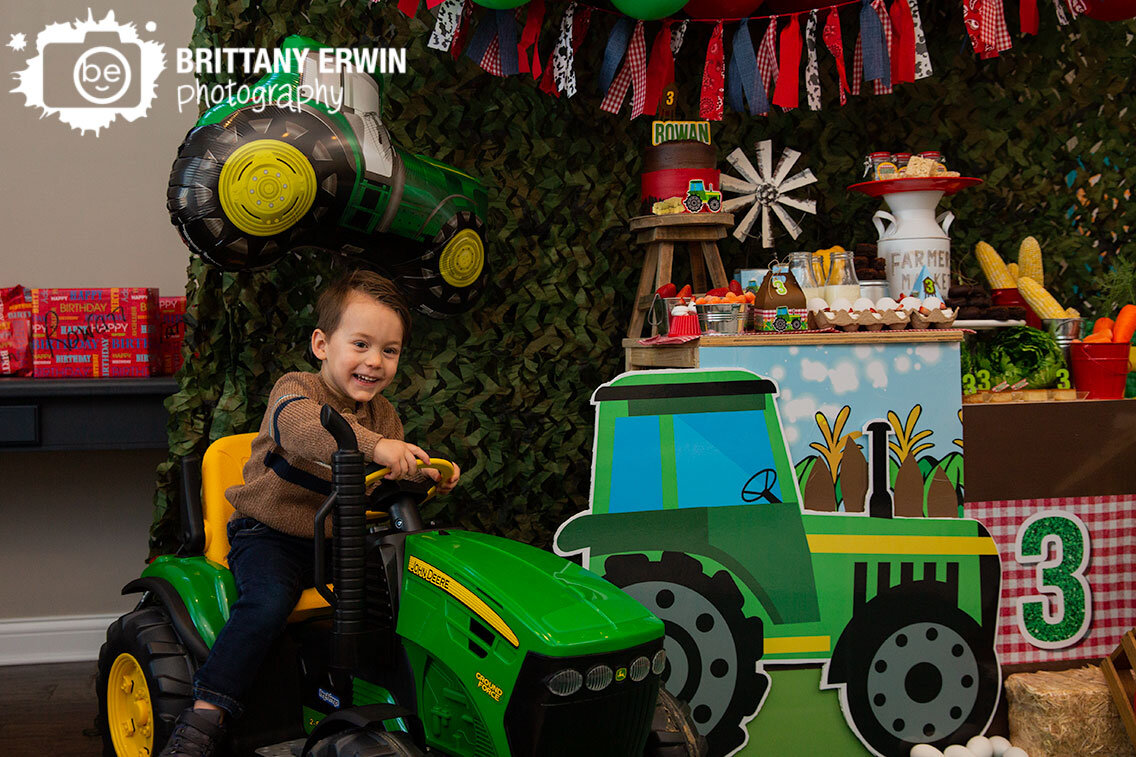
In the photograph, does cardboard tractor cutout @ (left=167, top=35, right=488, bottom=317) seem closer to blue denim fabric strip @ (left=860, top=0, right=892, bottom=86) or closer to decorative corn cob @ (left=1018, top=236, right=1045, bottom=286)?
blue denim fabric strip @ (left=860, top=0, right=892, bottom=86)

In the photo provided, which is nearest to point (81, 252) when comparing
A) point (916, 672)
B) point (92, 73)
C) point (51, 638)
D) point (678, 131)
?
point (92, 73)

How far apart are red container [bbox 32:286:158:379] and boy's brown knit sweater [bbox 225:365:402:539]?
0.97 metres

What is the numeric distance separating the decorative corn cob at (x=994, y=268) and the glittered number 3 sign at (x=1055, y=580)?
2.57 feet

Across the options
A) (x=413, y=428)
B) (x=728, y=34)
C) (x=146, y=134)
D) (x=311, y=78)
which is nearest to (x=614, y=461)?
(x=413, y=428)

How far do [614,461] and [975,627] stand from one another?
108 cm

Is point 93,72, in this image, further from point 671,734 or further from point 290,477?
point 671,734

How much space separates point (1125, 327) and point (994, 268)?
1.36ft

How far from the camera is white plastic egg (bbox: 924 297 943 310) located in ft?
8.01

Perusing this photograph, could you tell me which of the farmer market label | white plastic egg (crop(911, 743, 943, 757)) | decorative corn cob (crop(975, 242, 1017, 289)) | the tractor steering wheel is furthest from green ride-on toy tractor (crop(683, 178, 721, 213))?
white plastic egg (crop(911, 743, 943, 757))

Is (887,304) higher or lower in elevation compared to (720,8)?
lower

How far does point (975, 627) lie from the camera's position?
2420 millimetres

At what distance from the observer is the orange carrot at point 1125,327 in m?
2.67

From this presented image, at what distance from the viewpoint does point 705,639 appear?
7.43 feet

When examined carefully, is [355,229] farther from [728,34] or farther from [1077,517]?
[1077,517]
